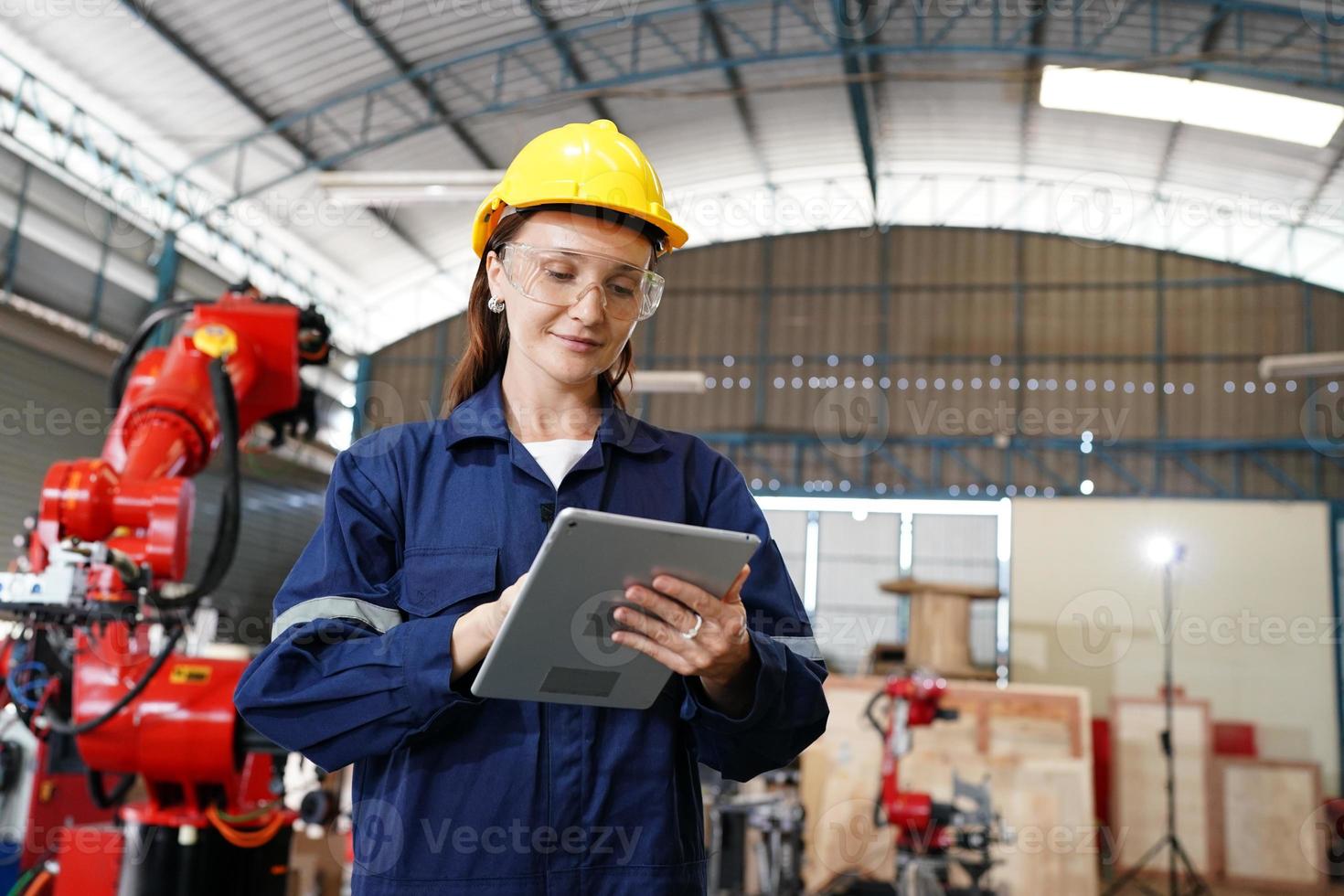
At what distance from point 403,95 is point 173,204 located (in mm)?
3361

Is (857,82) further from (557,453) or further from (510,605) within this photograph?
(510,605)

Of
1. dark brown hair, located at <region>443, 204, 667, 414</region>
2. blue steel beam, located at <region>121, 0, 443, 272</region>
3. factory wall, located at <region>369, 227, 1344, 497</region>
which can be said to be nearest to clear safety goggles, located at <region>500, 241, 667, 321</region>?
dark brown hair, located at <region>443, 204, 667, 414</region>

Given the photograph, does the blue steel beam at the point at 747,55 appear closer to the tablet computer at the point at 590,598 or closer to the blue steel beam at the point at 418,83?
the blue steel beam at the point at 418,83

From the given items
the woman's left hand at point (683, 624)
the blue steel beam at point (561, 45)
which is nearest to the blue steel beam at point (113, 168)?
the blue steel beam at point (561, 45)

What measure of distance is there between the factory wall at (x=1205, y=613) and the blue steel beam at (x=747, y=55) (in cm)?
610

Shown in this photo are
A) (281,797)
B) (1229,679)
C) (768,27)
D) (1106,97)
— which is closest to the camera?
(281,797)

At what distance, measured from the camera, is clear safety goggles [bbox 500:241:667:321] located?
1.76 m

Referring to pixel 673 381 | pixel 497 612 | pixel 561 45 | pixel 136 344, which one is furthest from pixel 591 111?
pixel 497 612

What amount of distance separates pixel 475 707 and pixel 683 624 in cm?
38

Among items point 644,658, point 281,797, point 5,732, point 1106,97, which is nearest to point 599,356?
point 644,658

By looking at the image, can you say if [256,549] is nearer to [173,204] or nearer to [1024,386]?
[173,204]

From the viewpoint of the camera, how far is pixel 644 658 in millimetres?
1553

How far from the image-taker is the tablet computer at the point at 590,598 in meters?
1.35

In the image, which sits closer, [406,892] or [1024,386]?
[406,892]
